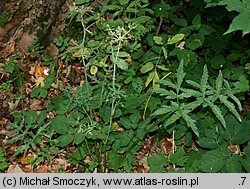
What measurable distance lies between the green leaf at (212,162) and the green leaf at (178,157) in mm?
223

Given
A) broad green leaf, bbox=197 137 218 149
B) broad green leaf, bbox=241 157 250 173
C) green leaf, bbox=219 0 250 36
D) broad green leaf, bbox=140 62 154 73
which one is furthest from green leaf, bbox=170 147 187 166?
green leaf, bbox=219 0 250 36

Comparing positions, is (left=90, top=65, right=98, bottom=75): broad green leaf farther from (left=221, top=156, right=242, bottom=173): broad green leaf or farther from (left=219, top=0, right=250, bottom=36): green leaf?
(left=219, top=0, right=250, bottom=36): green leaf

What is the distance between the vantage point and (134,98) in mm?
3227

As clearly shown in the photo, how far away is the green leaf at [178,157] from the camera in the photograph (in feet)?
9.66

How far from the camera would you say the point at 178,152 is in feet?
9.76

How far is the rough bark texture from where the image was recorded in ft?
12.3

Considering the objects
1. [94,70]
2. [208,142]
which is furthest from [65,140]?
[208,142]

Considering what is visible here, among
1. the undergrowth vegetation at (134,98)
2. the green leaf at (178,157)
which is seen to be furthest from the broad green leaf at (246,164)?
the green leaf at (178,157)

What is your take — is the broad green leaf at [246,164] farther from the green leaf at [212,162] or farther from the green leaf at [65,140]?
the green leaf at [65,140]

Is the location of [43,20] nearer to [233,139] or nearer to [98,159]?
[98,159]

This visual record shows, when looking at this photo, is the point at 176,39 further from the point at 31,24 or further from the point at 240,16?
the point at 31,24

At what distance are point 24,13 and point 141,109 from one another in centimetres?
155

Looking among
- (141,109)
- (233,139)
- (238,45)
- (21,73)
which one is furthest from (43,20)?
(233,139)
